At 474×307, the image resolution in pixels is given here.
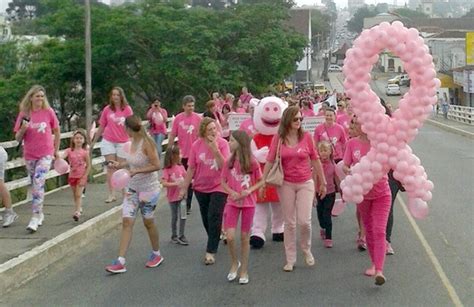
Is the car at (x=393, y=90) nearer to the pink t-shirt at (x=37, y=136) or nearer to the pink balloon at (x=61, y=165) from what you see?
the pink balloon at (x=61, y=165)

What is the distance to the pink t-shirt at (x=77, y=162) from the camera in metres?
11.9

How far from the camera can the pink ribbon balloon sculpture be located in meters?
A: 8.28

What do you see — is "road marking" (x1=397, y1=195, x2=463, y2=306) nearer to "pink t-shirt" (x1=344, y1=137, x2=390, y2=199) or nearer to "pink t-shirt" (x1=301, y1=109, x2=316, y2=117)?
"pink t-shirt" (x1=344, y1=137, x2=390, y2=199)

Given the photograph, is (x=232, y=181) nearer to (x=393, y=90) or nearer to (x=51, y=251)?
(x=51, y=251)

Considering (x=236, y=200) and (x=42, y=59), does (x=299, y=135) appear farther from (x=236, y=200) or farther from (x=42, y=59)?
(x=42, y=59)

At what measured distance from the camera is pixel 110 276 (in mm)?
9117

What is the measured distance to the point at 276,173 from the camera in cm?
895

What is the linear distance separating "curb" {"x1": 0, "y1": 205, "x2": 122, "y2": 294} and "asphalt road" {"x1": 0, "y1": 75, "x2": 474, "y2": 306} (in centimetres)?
12

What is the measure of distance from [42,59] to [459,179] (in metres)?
19.9

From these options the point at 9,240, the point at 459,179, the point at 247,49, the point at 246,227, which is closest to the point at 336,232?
the point at 246,227

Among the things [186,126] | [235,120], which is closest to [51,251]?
[186,126]

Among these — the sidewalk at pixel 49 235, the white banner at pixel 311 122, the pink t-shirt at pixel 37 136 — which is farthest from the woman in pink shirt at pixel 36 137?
the white banner at pixel 311 122

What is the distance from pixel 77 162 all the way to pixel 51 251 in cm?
232

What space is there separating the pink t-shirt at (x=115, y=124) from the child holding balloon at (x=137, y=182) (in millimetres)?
3587
